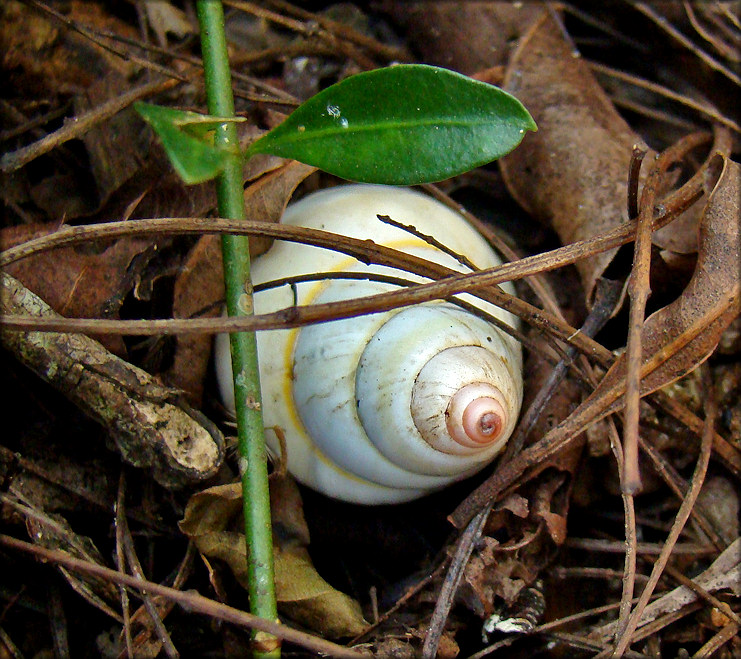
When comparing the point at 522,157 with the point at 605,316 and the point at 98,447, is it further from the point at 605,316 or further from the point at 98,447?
the point at 98,447

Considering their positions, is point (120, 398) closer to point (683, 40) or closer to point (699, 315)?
point (699, 315)

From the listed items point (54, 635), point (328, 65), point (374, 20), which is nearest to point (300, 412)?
point (54, 635)

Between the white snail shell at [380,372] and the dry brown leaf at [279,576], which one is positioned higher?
the white snail shell at [380,372]

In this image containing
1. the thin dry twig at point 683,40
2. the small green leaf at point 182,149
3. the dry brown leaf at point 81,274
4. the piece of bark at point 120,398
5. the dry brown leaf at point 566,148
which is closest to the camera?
the small green leaf at point 182,149

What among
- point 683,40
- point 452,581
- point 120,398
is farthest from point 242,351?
point 683,40

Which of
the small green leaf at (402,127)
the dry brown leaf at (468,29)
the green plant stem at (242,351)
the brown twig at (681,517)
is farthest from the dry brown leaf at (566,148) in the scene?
the green plant stem at (242,351)

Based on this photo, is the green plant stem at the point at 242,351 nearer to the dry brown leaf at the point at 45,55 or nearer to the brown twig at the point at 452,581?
the brown twig at the point at 452,581
